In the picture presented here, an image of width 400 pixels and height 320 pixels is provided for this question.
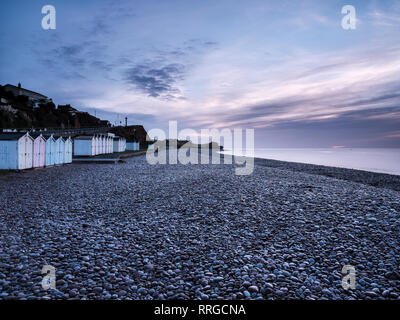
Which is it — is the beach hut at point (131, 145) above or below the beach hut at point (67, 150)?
above

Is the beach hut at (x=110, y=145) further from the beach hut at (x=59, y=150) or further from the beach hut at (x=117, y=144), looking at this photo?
the beach hut at (x=59, y=150)

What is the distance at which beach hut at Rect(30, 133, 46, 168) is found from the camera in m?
24.3

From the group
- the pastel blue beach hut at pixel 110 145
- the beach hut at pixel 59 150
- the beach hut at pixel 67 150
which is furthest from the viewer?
the pastel blue beach hut at pixel 110 145

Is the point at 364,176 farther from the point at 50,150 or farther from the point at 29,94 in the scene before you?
the point at 29,94

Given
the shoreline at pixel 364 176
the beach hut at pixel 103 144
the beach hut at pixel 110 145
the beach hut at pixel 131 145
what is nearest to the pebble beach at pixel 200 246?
the shoreline at pixel 364 176

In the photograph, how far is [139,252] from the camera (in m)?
6.45

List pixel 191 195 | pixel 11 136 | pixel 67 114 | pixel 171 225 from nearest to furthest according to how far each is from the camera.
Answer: pixel 171 225
pixel 191 195
pixel 11 136
pixel 67 114

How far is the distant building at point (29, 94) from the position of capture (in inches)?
3794

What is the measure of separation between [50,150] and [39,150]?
2068 millimetres

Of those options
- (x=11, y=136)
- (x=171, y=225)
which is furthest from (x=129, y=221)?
(x=11, y=136)

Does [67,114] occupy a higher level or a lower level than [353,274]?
higher

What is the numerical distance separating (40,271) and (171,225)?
398 centimetres

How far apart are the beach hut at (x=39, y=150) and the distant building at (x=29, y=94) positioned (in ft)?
277
